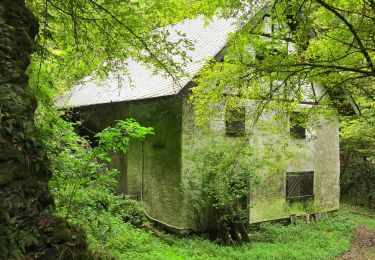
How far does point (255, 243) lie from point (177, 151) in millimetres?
3755

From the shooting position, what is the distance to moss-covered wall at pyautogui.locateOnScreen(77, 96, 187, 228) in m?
10.8

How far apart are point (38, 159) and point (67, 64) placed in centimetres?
337

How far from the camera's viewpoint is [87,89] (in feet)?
50.2

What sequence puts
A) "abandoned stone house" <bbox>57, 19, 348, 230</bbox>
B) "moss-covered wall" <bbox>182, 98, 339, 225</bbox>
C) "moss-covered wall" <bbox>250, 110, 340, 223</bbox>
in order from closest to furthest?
1. "abandoned stone house" <bbox>57, 19, 348, 230</bbox>
2. "moss-covered wall" <bbox>182, 98, 339, 225</bbox>
3. "moss-covered wall" <bbox>250, 110, 340, 223</bbox>

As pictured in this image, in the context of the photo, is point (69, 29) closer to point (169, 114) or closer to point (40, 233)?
point (40, 233)

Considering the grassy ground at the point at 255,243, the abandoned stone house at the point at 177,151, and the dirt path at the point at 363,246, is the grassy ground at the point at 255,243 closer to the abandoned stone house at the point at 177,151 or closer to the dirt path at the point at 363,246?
the dirt path at the point at 363,246

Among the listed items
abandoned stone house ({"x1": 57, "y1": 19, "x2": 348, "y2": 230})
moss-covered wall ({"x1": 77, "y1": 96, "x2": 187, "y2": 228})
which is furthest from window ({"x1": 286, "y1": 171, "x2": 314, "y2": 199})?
moss-covered wall ({"x1": 77, "y1": 96, "x2": 187, "y2": 228})

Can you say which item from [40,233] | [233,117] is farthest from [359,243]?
[40,233]

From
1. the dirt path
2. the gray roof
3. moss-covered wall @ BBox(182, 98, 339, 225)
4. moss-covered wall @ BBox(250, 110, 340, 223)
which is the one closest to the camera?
the dirt path

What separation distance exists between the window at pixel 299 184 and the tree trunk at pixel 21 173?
11465 mm

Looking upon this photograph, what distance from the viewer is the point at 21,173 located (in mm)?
2732

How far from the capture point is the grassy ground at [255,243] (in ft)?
23.4

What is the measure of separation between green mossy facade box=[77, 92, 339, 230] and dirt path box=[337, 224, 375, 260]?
181 cm

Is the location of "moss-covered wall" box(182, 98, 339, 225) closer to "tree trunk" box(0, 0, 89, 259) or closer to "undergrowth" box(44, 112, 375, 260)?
"undergrowth" box(44, 112, 375, 260)
